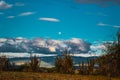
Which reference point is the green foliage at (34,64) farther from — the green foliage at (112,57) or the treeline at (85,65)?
the green foliage at (112,57)

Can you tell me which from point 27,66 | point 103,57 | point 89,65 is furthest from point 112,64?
point 89,65

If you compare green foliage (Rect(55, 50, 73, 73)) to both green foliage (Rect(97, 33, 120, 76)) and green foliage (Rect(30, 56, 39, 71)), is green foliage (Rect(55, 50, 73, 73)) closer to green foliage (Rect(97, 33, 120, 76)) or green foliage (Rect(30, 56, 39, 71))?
green foliage (Rect(30, 56, 39, 71))

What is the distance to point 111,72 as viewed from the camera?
A: 265ft

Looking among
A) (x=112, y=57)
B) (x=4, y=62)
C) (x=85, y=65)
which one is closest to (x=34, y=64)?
(x=4, y=62)

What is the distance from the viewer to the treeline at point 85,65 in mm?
75938

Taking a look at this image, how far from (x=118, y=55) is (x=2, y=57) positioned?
7137cm

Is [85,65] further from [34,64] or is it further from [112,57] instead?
[112,57]

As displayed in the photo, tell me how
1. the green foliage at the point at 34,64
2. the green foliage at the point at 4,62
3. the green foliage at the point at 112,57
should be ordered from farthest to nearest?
the green foliage at the point at 34,64 → the green foliage at the point at 4,62 → the green foliage at the point at 112,57

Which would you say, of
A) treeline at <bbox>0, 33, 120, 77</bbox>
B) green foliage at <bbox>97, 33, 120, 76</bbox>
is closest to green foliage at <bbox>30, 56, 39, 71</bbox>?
treeline at <bbox>0, 33, 120, 77</bbox>

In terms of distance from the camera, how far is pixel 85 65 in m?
155

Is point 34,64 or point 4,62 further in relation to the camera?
point 34,64

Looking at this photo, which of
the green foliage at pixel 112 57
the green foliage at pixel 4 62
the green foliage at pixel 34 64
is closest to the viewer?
the green foliage at pixel 112 57

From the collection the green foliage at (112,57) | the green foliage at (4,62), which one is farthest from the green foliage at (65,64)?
the green foliage at (112,57)

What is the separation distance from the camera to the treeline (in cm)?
7594
